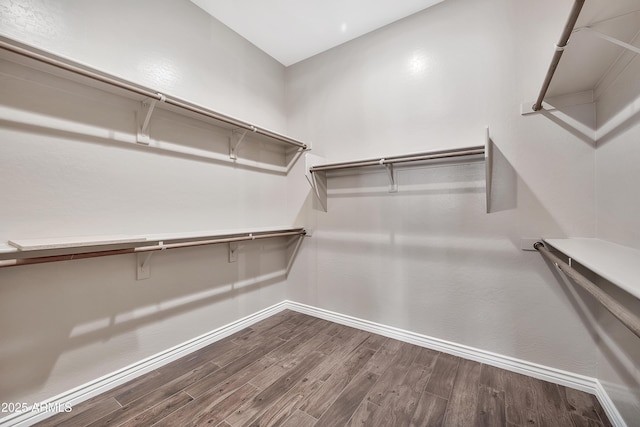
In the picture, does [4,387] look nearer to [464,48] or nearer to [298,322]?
[298,322]

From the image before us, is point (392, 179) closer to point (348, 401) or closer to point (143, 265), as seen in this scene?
point (348, 401)

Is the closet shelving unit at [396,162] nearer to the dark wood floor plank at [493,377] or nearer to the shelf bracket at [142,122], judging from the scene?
the dark wood floor plank at [493,377]

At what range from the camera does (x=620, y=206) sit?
50.0 inches

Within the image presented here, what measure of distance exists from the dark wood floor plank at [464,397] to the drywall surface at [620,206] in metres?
0.63

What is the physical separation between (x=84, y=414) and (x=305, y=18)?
3126mm

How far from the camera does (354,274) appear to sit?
243 centimetres

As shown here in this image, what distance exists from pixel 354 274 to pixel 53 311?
2.06 metres

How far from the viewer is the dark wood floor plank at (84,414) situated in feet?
4.32

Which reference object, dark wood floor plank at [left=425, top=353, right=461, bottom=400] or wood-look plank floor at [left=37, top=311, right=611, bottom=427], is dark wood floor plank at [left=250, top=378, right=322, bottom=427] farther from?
dark wood floor plank at [left=425, top=353, right=461, bottom=400]

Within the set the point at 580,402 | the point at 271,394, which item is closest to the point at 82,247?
the point at 271,394

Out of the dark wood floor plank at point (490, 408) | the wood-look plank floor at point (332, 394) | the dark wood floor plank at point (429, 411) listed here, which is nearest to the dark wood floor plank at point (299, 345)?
the wood-look plank floor at point (332, 394)

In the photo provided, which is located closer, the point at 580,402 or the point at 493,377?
the point at 580,402

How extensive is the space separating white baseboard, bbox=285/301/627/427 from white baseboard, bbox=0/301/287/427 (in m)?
1.02

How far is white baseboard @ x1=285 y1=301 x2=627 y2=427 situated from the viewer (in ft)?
4.72
